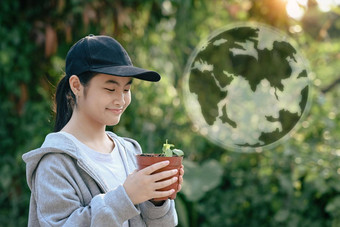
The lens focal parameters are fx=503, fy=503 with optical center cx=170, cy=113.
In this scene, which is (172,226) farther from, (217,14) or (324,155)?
(217,14)

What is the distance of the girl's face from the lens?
51.3 inches

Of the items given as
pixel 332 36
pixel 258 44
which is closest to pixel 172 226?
pixel 258 44

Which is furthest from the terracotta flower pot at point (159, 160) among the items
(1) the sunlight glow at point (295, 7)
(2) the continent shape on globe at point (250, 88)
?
(1) the sunlight glow at point (295, 7)

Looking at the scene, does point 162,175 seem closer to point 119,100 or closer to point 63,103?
point 119,100

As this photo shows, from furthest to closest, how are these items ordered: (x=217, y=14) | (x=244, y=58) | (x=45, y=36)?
(x=217, y=14)
(x=45, y=36)
(x=244, y=58)

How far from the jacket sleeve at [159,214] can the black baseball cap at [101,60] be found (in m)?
0.34

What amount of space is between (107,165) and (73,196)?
16 centimetres

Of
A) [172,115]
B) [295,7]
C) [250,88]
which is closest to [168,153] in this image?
[250,88]

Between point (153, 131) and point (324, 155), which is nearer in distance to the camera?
point (324, 155)

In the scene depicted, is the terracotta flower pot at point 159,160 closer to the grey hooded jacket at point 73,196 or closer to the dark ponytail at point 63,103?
the grey hooded jacket at point 73,196

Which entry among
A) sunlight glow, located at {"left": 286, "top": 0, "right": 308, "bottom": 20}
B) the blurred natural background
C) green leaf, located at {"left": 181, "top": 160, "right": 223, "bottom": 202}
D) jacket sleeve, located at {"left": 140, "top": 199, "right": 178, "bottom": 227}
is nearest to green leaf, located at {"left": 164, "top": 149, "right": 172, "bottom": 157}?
jacket sleeve, located at {"left": 140, "top": 199, "right": 178, "bottom": 227}

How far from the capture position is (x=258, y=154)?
371 centimetres

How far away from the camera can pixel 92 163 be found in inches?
51.4

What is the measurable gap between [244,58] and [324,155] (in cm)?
83
